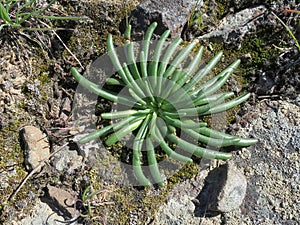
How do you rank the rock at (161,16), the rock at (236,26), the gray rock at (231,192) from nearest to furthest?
the gray rock at (231,192), the rock at (161,16), the rock at (236,26)

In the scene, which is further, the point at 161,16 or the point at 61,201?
the point at 161,16

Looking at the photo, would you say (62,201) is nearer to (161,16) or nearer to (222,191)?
(222,191)

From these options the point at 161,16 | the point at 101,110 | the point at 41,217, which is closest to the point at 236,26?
the point at 161,16

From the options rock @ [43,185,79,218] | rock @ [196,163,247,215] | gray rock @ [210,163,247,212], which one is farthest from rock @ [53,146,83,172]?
gray rock @ [210,163,247,212]

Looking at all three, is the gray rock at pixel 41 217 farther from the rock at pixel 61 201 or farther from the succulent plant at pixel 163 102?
the succulent plant at pixel 163 102

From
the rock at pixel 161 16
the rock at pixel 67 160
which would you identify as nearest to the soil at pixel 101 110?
the rock at pixel 67 160
